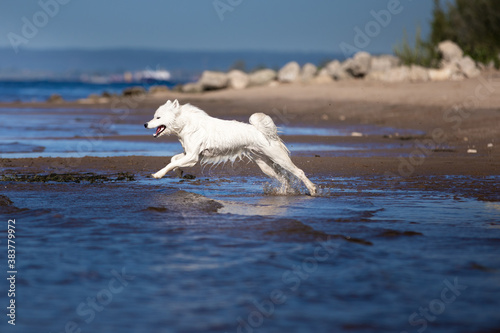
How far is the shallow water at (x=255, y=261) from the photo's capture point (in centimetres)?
494

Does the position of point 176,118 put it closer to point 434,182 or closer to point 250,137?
point 250,137

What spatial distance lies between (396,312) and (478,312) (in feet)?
1.74

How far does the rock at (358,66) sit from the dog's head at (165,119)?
1029 inches

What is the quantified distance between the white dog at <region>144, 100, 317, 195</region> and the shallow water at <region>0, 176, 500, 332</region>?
1.59ft

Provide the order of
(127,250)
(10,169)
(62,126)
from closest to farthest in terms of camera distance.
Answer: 1. (127,250)
2. (10,169)
3. (62,126)

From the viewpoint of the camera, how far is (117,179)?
11.2 meters

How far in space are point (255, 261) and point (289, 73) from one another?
33.7 meters

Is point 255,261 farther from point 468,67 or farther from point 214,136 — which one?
point 468,67

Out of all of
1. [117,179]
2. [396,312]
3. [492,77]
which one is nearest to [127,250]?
[396,312]

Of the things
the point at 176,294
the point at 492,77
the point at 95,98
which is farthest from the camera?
the point at 95,98

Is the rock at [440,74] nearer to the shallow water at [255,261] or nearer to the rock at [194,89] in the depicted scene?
the rock at [194,89]

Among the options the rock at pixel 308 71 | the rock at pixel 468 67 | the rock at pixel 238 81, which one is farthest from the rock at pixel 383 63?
the rock at pixel 238 81

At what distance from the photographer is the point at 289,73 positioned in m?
39.4

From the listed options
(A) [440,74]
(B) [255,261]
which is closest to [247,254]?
(B) [255,261]
